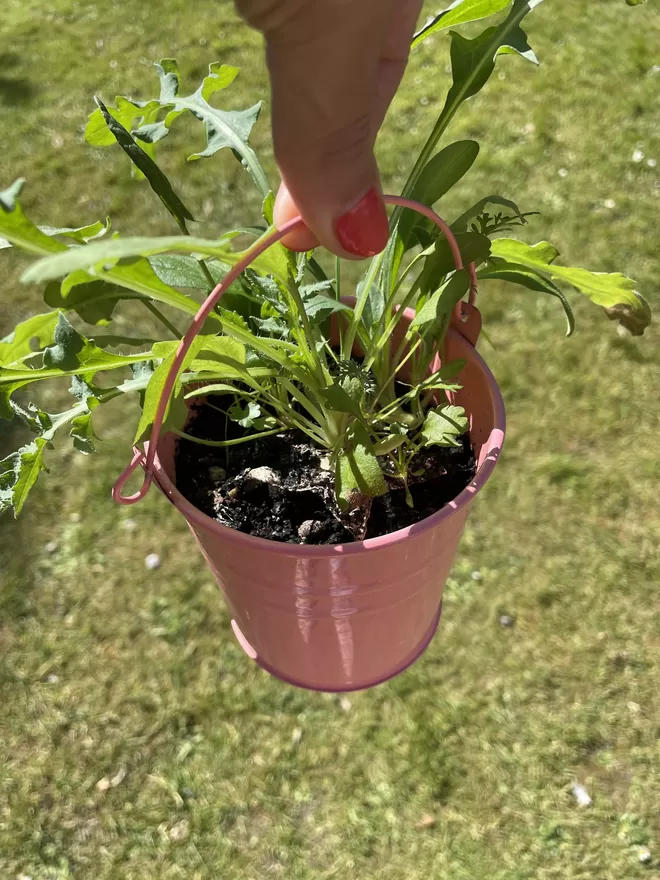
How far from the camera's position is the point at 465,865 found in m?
1.04

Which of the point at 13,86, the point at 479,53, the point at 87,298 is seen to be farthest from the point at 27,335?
the point at 13,86

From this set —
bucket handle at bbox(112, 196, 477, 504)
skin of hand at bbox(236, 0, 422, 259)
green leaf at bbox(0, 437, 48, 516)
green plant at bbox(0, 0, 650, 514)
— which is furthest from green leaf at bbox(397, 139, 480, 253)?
green leaf at bbox(0, 437, 48, 516)

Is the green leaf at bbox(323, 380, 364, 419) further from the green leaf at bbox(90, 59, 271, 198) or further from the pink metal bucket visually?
the green leaf at bbox(90, 59, 271, 198)

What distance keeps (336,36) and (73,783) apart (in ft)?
3.56

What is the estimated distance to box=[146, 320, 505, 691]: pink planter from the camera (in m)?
0.71

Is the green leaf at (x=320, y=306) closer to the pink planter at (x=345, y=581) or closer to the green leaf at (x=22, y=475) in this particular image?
the pink planter at (x=345, y=581)

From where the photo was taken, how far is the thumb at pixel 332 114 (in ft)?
1.44

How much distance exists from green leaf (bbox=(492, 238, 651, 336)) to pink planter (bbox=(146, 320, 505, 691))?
0.12 metres

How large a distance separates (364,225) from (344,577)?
0.36 m

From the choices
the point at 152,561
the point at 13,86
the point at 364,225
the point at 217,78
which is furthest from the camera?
the point at 13,86

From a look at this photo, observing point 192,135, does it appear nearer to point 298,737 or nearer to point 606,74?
point 606,74

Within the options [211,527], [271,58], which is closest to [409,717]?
[211,527]

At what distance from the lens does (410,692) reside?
118 cm

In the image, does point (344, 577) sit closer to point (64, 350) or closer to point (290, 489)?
point (290, 489)
